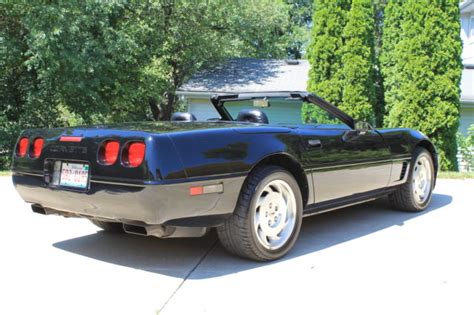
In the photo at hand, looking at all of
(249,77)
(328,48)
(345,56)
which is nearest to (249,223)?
(345,56)

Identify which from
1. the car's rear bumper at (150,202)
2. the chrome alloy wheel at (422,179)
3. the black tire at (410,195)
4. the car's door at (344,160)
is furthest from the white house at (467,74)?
the car's rear bumper at (150,202)

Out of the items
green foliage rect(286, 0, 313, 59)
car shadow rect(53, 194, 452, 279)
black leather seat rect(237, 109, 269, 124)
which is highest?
green foliage rect(286, 0, 313, 59)

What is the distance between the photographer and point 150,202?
3.04 meters

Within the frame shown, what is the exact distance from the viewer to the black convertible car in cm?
312

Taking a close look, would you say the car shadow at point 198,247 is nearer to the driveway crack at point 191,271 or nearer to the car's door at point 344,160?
the driveway crack at point 191,271

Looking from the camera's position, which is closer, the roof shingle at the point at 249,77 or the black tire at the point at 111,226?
the black tire at the point at 111,226

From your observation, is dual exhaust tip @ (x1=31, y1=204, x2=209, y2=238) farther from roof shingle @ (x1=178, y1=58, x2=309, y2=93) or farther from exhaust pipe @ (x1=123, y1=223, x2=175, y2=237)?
roof shingle @ (x1=178, y1=58, x2=309, y2=93)

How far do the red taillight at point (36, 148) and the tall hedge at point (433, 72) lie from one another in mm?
9788

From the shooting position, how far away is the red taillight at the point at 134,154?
10.2ft

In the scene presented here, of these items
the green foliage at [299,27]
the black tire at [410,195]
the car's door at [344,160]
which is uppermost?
the green foliage at [299,27]

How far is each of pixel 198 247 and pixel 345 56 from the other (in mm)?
9996

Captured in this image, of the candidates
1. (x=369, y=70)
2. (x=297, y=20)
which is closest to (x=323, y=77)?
(x=369, y=70)

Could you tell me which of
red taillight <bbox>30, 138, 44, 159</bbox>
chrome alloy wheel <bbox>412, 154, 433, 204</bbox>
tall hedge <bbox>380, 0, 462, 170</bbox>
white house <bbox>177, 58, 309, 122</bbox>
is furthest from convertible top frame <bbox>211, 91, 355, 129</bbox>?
white house <bbox>177, 58, 309, 122</bbox>

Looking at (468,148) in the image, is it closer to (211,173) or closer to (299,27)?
(211,173)
